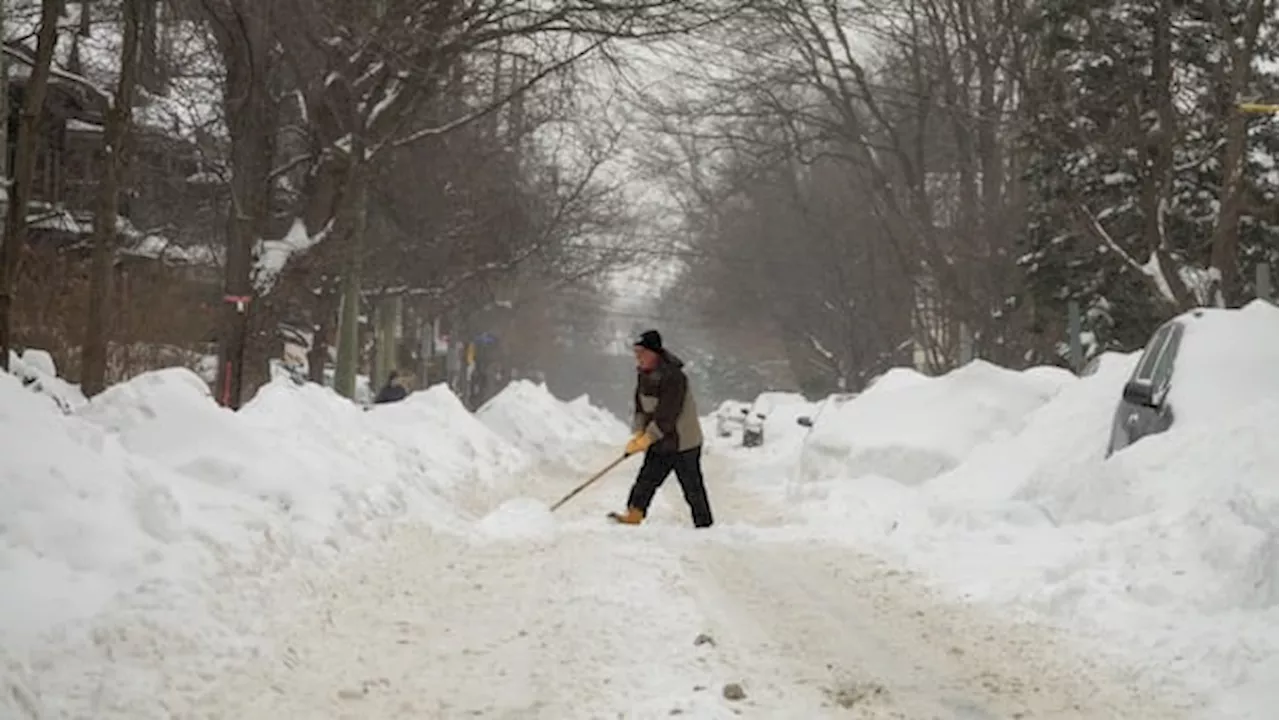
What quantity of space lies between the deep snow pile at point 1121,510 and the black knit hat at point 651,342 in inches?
77.7

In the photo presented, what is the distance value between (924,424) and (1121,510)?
6.58m

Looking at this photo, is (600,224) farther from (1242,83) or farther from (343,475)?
(343,475)

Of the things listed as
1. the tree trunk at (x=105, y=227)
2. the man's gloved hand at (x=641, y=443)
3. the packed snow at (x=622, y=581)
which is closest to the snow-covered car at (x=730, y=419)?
the tree trunk at (x=105, y=227)

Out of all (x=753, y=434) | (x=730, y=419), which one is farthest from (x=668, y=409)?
(x=730, y=419)

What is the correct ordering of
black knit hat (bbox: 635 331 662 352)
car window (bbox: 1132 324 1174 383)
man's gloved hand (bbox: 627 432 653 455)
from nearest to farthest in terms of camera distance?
car window (bbox: 1132 324 1174 383), man's gloved hand (bbox: 627 432 653 455), black knit hat (bbox: 635 331 662 352)

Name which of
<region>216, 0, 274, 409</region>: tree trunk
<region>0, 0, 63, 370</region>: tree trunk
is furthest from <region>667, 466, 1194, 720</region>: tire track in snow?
<region>216, 0, 274, 409</region>: tree trunk

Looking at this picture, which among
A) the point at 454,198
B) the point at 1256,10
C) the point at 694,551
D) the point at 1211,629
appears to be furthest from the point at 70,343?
the point at 1211,629

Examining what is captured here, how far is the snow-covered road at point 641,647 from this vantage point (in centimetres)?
534

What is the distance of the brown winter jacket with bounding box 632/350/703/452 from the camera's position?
11750mm

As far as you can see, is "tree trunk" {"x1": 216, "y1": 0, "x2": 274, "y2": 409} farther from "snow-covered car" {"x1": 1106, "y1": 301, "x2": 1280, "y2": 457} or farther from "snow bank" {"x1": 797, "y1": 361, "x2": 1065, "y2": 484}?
"snow-covered car" {"x1": 1106, "y1": 301, "x2": 1280, "y2": 457}

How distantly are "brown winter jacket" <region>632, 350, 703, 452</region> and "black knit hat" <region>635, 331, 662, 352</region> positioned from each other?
95 mm

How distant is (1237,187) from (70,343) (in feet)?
56.8

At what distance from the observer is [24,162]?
1351 cm

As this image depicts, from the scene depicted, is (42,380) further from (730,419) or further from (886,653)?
(730,419)
